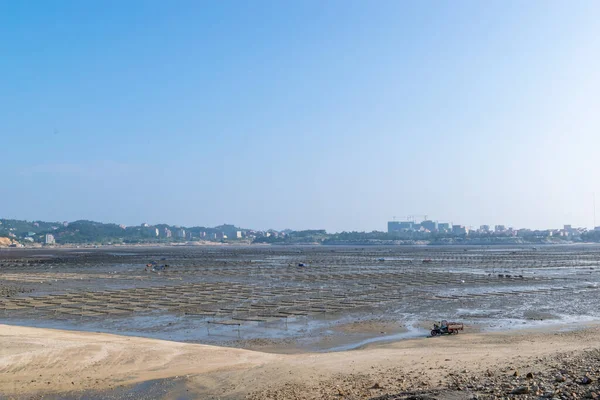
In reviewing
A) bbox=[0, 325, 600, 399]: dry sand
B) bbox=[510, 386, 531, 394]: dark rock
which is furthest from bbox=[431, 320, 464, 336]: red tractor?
bbox=[510, 386, 531, 394]: dark rock

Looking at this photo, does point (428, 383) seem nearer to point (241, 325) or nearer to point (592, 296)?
point (241, 325)

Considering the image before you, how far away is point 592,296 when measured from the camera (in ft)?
162

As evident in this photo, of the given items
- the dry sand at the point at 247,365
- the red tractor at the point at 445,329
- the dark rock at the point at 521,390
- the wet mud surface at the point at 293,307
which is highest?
the dark rock at the point at 521,390

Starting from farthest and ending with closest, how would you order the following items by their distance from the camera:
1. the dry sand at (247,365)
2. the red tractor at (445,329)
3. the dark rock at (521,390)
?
the red tractor at (445,329) < the dry sand at (247,365) < the dark rock at (521,390)

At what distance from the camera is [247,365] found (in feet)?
68.7

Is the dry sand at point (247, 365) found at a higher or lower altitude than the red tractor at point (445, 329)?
higher

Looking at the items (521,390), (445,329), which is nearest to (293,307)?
(445,329)

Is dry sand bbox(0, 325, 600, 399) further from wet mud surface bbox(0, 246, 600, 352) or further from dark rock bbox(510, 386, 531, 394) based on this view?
wet mud surface bbox(0, 246, 600, 352)

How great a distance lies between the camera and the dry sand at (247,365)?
16906mm

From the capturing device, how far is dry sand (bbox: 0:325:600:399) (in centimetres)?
1691

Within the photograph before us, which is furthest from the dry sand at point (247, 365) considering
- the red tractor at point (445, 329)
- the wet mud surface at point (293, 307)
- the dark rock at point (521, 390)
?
the wet mud surface at point (293, 307)

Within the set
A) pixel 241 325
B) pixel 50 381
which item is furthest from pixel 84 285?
pixel 50 381

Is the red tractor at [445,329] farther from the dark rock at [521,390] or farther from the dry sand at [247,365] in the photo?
the dark rock at [521,390]

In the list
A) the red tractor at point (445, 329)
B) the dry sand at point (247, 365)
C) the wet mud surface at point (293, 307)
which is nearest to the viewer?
the dry sand at point (247, 365)
